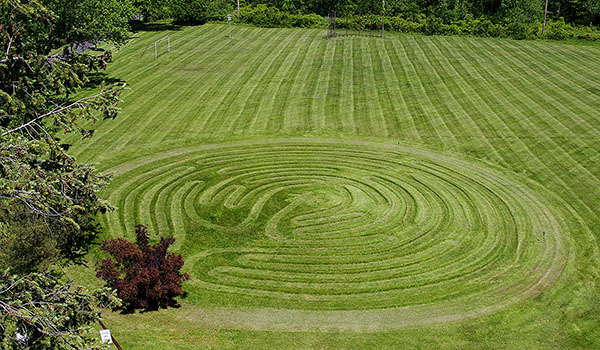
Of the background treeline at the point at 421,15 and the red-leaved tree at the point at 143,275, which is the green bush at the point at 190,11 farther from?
the red-leaved tree at the point at 143,275

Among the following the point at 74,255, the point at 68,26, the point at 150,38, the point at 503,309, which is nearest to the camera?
the point at 503,309

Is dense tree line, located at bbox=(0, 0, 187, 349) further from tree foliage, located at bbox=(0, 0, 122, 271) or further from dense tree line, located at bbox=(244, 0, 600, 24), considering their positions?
dense tree line, located at bbox=(244, 0, 600, 24)

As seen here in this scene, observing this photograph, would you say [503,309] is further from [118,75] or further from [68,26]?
[118,75]

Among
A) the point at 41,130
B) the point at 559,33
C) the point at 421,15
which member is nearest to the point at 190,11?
the point at 421,15

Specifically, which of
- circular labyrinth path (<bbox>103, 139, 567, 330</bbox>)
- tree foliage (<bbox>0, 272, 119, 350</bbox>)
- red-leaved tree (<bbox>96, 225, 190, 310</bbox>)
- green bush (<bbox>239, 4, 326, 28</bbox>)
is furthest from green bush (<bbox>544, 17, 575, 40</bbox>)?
tree foliage (<bbox>0, 272, 119, 350</bbox>)

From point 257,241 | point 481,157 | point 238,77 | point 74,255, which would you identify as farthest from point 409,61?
point 74,255
